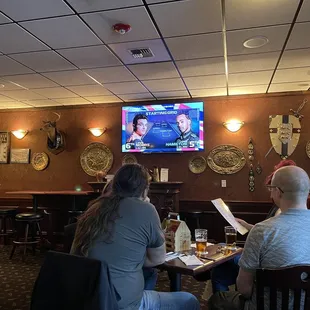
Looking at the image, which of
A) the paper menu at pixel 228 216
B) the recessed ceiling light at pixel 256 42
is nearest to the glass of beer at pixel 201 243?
the paper menu at pixel 228 216

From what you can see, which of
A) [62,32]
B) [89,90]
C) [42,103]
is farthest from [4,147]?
[62,32]

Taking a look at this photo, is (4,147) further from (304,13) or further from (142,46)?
(304,13)

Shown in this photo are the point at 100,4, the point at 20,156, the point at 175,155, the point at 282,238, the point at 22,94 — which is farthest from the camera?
the point at 20,156

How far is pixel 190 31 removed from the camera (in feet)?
9.89

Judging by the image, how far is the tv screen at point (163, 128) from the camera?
548 cm

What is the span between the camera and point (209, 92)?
5.25 metres

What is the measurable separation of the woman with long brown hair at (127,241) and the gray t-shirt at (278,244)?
488 millimetres

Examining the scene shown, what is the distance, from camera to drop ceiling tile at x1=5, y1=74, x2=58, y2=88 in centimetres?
438

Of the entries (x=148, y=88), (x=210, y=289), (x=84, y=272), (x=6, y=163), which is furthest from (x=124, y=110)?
(x=84, y=272)

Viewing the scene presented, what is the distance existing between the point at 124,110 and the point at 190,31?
9.68ft

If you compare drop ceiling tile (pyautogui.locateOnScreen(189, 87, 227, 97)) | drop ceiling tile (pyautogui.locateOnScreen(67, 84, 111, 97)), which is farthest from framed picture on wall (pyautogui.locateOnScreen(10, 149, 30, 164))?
drop ceiling tile (pyautogui.locateOnScreen(189, 87, 227, 97))

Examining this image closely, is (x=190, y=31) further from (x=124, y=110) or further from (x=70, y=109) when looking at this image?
(x=70, y=109)

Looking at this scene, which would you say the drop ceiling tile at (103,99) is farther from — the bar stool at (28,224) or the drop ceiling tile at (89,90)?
the bar stool at (28,224)

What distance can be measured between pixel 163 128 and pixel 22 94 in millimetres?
2436
